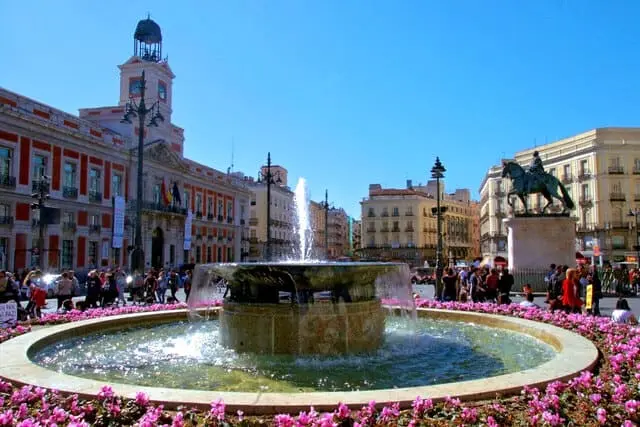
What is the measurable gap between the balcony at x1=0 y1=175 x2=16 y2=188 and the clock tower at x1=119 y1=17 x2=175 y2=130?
18276mm

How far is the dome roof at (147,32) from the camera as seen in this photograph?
4812 centimetres

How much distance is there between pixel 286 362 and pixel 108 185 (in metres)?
34.1

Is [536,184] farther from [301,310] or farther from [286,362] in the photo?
[286,362]

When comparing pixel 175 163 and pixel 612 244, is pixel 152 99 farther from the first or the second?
pixel 612 244

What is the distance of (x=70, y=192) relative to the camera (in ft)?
109

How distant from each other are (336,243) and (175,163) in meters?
69.7

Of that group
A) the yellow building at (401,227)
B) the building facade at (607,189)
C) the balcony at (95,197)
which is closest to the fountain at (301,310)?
the balcony at (95,197)

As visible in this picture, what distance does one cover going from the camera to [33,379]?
4762 mm

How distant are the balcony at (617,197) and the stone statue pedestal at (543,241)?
3652 centimetres

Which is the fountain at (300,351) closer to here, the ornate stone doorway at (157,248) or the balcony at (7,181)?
the balcony at (7,181)

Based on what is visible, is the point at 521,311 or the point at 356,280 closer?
the point at 356,280

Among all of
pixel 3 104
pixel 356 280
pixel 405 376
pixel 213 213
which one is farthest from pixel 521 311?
pixel 213 213

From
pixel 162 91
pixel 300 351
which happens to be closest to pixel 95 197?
pixel 162 91

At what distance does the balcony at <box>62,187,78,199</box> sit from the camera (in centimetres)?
3295
